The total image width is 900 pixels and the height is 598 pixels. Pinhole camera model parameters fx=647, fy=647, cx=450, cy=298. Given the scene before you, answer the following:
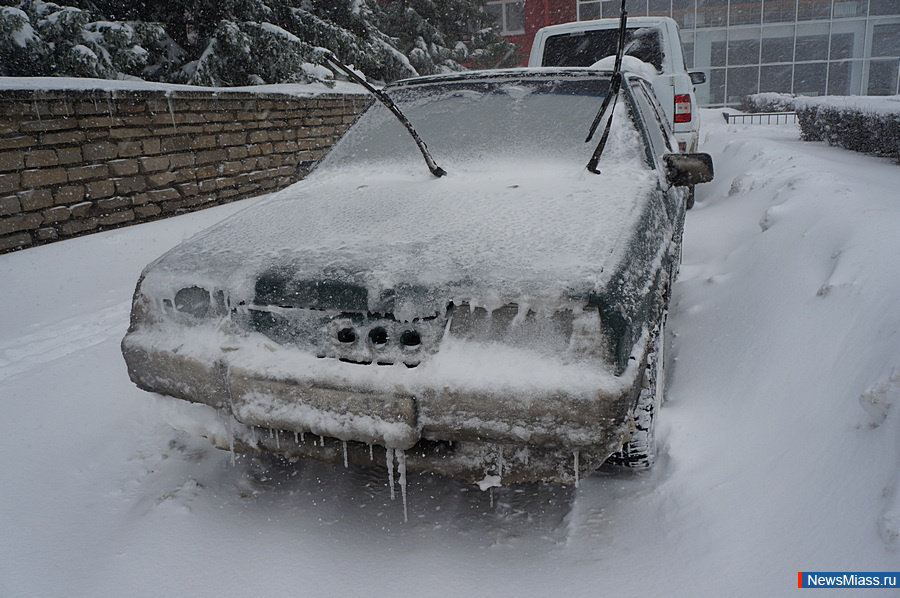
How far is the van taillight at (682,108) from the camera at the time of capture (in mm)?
6789

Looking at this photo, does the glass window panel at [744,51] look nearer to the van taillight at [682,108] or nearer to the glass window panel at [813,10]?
the glass window panel at [813,10]

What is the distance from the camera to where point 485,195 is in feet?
8.44

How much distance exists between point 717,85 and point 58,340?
1014 inches

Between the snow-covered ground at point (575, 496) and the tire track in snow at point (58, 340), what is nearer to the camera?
the snow-covered ground at point (575, 496)

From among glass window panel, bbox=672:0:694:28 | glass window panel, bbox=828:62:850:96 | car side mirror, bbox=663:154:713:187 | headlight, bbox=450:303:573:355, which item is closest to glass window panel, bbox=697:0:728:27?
glass window panel, bbox=672:0:694:28

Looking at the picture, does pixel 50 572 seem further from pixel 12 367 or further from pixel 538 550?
pixel 12 367

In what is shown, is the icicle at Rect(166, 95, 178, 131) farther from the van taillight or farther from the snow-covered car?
the van taillight

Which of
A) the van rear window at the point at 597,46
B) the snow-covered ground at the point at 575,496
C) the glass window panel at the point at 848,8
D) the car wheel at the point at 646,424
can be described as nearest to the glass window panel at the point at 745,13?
the glass window panel at the point at 848,8

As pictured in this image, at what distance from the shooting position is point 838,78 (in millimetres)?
23734

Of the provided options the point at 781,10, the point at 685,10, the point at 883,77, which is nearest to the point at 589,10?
the point at 685,10

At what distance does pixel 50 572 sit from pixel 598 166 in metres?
2.49

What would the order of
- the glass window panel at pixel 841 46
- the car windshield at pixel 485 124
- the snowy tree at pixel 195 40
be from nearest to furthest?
the car windshield at pixel 485 124 < the snowy tree at pixel 195 40 < the glass window panel at pixel 841 46

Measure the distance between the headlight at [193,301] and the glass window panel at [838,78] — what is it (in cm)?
2710

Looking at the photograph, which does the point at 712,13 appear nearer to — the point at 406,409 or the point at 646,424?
the point at 646,424
